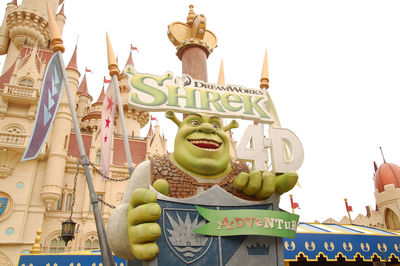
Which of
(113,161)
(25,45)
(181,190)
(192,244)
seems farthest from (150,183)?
(25,45)

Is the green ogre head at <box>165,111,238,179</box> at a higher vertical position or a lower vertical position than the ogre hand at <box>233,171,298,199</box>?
higher

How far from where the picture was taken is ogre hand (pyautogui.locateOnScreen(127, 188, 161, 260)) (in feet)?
14.8

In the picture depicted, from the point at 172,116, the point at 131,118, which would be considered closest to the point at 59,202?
the point at 131,118

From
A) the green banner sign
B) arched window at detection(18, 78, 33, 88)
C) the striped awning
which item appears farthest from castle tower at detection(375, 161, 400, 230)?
arched window at detection(18, 78, 33, 88)

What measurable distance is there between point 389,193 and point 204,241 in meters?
16.5

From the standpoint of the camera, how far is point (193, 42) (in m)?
8.24

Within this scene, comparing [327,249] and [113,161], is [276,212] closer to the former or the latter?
[327,249]

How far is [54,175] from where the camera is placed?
1942 centimetres

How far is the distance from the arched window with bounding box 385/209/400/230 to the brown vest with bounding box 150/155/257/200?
15339mm

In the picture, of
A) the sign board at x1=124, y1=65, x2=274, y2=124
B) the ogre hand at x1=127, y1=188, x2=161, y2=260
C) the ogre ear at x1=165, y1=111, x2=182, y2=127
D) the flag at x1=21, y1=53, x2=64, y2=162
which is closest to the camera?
the ogre hand at x1=127, y1=188, x2=161, y2=260

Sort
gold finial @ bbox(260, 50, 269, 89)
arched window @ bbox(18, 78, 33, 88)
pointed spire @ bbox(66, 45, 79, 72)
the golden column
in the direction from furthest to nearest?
pointed spire @ bbox(66, 45, 79, 72) < arched window @ bbox(18, 78, 33, 88) < the golden column < gold finial @ bbox(260, 50, 269, 89)

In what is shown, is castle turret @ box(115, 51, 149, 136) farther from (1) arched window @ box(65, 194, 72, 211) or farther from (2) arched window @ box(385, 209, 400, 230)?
(2) arched window @ box(385, 209, 400, 230)

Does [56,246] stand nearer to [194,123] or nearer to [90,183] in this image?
[90,183]

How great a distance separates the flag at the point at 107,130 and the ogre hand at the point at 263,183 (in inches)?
125
